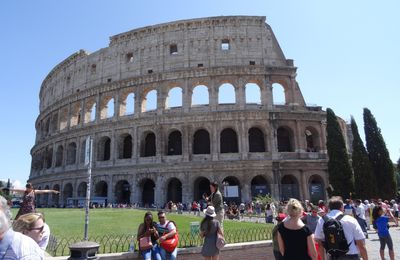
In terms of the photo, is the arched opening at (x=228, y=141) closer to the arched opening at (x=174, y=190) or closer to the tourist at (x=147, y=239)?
the arched opening at (x=174, y=190)

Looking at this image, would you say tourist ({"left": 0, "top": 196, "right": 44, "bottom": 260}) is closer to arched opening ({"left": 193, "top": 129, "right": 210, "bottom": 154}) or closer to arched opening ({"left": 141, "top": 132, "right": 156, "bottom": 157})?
arched opening ({"left": 193, "top": 129, "right": 210, "bottom": 154})

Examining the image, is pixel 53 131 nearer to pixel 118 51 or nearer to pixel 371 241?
pixel 118 51

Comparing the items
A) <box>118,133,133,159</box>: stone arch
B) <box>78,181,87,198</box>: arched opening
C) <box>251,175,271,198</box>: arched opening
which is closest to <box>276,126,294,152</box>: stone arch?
<box>251,175,271,198</box>: arched opening

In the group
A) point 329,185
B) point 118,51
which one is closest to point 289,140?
point 329,185

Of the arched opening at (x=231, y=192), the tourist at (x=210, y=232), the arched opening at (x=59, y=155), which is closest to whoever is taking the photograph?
the tourist at (x=210, y=232)

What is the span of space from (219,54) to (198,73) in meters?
3.17

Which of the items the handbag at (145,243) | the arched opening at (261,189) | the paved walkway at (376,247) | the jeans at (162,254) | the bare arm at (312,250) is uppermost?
the arched opening at (261,189)

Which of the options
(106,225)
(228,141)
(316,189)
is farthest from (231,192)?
(106,225)

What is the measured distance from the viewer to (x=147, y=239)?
6.77 meters

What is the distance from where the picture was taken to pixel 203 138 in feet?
103

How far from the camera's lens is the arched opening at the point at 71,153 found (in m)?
36.4

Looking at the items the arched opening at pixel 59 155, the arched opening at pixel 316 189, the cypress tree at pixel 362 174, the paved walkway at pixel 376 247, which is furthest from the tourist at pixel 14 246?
the arched opening at pixel 59 155

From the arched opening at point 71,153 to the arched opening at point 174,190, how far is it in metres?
13.3

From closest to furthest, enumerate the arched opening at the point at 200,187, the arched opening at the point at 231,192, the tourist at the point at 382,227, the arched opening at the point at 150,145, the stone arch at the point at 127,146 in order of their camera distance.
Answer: the tourist at the point at 382,227, the arched opening at the point at 231,192, the arched opening at the point at 200,187, the arched opening at the point at 150,145, the stone arch at the point at 127,146
